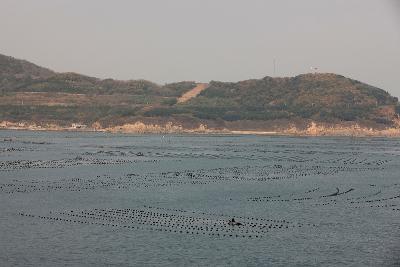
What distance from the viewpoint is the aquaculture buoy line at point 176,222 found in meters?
42.0

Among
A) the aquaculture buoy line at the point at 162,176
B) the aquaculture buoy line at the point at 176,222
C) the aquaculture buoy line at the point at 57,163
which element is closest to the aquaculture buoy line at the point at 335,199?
the aquaculture buoy line at the point at 162,176

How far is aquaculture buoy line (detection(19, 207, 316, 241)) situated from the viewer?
138 feet

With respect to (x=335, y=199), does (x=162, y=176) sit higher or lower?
higher

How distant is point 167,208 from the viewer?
170 feet

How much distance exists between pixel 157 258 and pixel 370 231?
17.4 meters

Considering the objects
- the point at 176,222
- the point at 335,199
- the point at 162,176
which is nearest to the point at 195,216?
the point at 176,222

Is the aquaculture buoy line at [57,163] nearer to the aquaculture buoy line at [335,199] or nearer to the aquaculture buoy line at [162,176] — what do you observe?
the aquaculture buoy line at [162,176]

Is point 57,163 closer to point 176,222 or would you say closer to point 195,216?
point 195,216

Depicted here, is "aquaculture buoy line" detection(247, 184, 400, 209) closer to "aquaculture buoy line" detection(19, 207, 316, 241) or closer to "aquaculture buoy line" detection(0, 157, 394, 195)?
"aquaculture buoy line" detection(0, 157, 394, 195)

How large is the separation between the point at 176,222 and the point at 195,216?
3.31 metres

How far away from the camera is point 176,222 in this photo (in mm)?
44969

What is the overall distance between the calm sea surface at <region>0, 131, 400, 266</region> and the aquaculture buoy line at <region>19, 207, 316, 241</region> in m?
0.08

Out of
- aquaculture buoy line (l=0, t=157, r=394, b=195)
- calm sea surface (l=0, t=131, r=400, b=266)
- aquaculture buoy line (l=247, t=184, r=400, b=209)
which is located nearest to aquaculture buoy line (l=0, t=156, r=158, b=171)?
aquaculture buoy line (l=0, t=157, r=394, b=195)

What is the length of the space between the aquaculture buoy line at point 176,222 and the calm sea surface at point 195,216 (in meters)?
0.08
